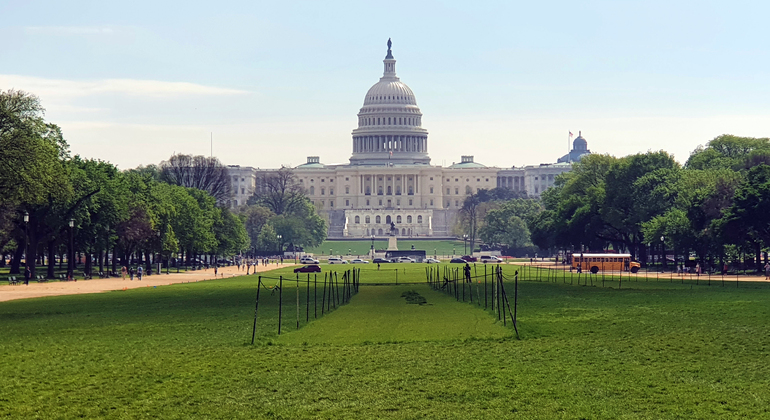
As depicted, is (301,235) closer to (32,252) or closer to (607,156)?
(607,156)

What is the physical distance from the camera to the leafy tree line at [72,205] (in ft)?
220

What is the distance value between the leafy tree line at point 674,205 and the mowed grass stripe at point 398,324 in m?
40.4

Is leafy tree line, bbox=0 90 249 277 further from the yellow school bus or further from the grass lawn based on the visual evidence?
the yellow school bus

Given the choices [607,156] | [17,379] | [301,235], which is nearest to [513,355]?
[17,379]

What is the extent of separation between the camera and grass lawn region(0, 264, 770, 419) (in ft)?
66.4

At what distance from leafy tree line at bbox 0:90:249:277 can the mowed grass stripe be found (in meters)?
26.3

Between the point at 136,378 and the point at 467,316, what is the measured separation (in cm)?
1887

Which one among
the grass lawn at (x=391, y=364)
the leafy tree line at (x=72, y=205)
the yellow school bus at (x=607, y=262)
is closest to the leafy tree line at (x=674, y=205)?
the yellow school bus at (x=607, y=262)

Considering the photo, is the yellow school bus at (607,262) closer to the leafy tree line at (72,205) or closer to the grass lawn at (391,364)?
the leafy tree line at (72,205)

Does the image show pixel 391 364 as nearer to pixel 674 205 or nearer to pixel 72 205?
pixel 72 205

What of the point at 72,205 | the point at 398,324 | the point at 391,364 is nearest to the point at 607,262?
the point at 72,205

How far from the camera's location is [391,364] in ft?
84.6

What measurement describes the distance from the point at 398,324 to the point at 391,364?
1102 centimetres

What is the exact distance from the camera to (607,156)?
12850cm
